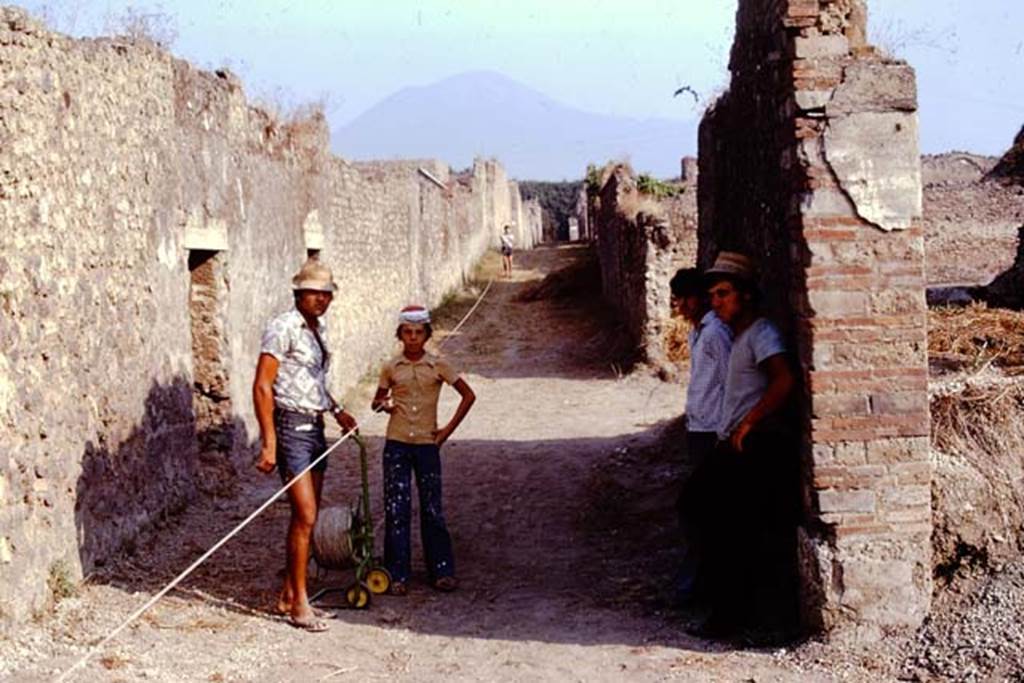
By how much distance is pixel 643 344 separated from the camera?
14.6 meters

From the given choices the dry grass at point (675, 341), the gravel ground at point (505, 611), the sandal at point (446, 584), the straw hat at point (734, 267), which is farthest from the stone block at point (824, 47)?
the dry grass at point (675, 341)

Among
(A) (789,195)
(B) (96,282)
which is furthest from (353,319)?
(A) (789,195)

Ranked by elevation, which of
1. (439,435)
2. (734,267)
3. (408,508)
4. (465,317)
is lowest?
(465,317)

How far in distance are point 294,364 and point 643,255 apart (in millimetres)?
9259

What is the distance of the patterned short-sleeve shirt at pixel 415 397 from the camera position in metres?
6.54

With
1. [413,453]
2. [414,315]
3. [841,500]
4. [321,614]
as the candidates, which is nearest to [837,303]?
[841,500]

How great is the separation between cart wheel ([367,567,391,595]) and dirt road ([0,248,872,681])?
9 cm

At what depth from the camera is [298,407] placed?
592 cm

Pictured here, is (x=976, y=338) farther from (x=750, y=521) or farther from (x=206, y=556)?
(x=206, y=556)

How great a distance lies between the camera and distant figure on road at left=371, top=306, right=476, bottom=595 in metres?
6.54

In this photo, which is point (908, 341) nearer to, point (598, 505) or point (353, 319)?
point (598, 505)

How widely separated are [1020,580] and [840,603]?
0.81 metres

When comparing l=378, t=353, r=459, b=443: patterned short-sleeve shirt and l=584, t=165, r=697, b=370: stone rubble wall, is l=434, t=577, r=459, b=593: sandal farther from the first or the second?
l=584, t=165, r=697, b=370: stone rubble wall

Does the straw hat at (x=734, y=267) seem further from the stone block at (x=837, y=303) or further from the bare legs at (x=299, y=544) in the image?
the bare legs at (x=299, y=544)
